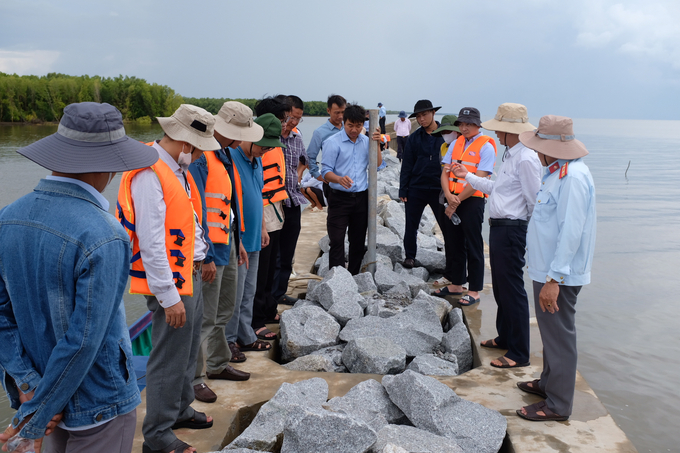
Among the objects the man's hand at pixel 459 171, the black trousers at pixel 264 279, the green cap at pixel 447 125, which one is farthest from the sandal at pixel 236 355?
the green cap at pixel 447 125

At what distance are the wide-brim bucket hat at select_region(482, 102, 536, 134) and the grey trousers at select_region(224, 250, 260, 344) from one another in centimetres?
206

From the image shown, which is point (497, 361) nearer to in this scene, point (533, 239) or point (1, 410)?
point (533, 239)

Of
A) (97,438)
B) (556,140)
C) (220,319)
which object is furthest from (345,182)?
(97,438)

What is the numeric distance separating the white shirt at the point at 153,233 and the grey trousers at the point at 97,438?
2.14ft


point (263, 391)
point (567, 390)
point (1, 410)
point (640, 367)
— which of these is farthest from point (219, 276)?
point (640, 367)

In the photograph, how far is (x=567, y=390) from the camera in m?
2.87

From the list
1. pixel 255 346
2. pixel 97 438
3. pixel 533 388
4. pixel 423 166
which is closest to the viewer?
pixel 97 438

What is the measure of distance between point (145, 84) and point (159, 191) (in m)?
51.1

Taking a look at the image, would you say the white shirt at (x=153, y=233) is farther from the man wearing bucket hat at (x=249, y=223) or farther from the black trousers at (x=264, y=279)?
the black trousers at (x=264, y=279)

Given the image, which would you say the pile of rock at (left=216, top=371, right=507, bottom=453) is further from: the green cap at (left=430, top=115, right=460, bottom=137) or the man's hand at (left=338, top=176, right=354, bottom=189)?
the green cap at (left=430, top=115, right=460, bottom=137)

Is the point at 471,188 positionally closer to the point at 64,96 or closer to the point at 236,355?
the point at 236,355

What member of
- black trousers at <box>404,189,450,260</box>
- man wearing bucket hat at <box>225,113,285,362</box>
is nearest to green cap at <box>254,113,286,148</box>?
man wearing bucket hat at <box>225,113,285,362</box>

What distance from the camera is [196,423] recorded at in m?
2.73

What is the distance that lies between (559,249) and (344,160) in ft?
8.89
